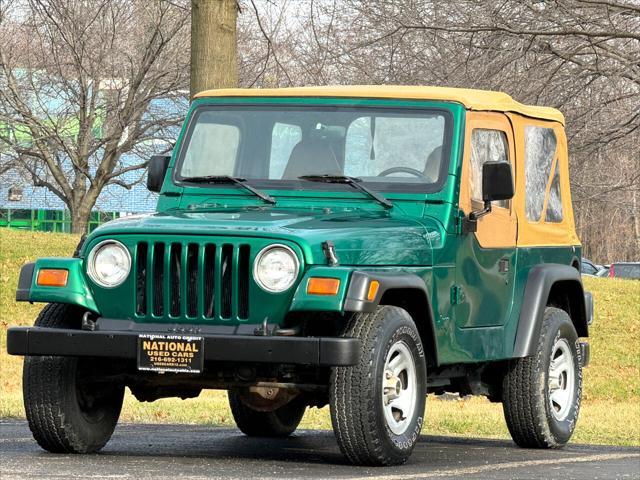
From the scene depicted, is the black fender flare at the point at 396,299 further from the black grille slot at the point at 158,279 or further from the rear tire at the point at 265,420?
the rear tire at the point at 265,420

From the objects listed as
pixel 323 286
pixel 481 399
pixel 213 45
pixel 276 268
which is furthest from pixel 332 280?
pixel 481 399

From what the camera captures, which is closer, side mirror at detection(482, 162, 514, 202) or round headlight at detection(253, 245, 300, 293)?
round headlight at detection(253, 245, 300, 293)

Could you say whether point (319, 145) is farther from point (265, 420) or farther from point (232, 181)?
point (265, 420)

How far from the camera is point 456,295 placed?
852 centimetres

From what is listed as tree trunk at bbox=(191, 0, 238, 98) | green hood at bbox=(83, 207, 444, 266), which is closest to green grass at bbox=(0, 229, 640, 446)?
tree trunk at bbox=(191, 0, 238, 98)

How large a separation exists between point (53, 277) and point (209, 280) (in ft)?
2.70

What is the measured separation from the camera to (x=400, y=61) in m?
19.5

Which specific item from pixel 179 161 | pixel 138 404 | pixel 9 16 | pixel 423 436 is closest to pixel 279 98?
pixel 179 161

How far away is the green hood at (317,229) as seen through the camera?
751 cm

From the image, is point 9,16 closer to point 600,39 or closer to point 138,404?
point 600,39

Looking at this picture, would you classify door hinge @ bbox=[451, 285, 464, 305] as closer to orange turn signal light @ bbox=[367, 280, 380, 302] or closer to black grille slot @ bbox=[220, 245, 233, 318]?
orange turn signal light @ bbox=[367, 280, 380, 302]

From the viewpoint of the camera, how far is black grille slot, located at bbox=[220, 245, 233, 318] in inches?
296

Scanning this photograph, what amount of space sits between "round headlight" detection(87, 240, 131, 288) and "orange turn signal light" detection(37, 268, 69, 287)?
13 centimetres

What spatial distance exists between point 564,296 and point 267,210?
282 centimetres
